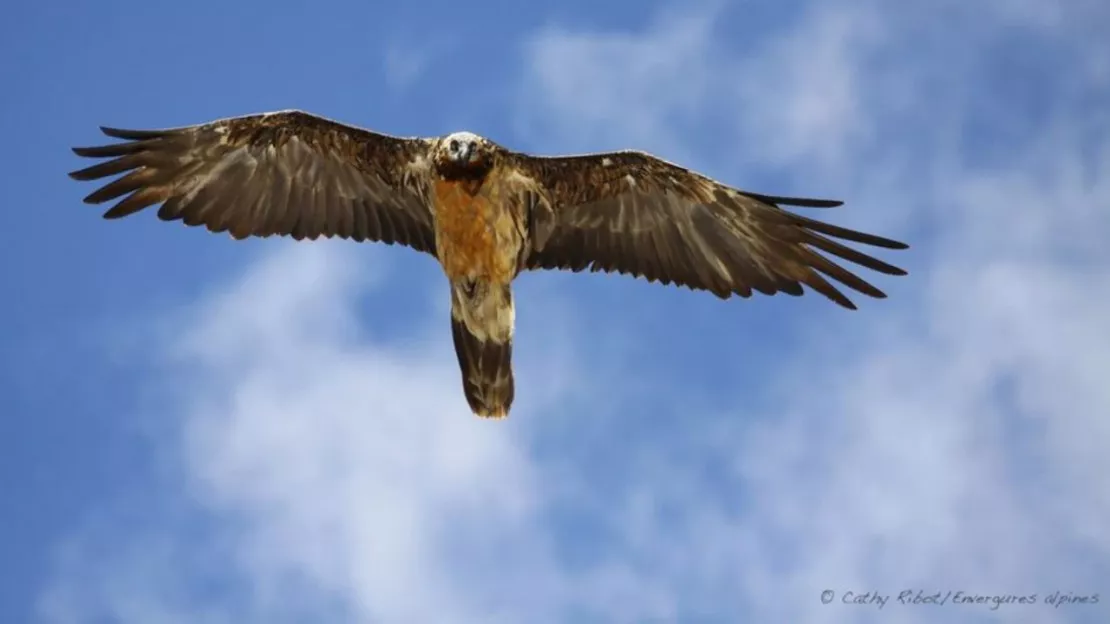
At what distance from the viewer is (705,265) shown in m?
14.6

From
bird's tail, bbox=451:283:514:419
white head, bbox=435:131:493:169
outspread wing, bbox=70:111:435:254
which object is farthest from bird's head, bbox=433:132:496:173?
bird's tail, bbox=451:283:514:419

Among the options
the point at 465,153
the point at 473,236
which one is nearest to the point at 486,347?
the point at 473,236

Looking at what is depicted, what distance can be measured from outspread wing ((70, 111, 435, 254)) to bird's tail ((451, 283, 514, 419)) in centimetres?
92

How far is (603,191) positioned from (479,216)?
1376mm

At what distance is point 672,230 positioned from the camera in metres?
14.5

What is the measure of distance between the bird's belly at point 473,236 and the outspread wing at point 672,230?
0.41 meters

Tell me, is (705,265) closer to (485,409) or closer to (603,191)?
(603,191)

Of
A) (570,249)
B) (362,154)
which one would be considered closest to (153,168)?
(362,154)

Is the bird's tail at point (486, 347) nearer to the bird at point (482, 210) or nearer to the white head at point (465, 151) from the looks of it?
the bird at point (482, 210)

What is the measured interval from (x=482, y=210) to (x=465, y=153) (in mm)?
692

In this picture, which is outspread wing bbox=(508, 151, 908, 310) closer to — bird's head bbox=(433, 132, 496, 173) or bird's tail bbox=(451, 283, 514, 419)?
bird's head bbox=(433, 132, 496, 173)

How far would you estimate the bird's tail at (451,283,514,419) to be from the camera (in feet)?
45.4

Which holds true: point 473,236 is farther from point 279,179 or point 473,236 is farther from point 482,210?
point 279,179

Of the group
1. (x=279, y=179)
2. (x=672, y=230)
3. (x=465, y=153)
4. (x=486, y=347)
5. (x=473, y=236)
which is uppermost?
(x=279, y=179)
